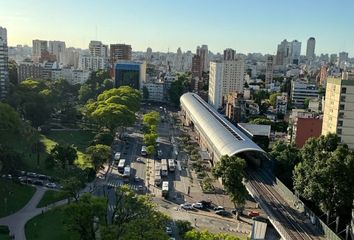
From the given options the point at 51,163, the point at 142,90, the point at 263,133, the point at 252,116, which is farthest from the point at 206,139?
the point at 142,90

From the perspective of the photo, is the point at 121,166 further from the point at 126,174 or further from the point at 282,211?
the point at 282,211

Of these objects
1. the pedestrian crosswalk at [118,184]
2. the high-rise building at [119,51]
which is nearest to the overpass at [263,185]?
the pedestrian crosswalk at [118,184]

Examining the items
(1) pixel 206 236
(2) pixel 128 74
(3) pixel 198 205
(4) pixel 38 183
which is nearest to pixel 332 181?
(3) pixel 198 205

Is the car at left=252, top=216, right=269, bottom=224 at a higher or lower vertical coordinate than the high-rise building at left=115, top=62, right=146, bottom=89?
lower

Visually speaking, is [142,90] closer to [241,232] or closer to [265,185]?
[265,185]

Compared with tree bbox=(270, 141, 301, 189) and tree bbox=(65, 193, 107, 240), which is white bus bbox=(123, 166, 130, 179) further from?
tree bbox=(65, 193, 107, 240)

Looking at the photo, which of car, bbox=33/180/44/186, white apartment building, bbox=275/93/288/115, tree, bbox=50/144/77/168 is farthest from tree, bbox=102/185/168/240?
white apartment building, bbox=275/93/288/115

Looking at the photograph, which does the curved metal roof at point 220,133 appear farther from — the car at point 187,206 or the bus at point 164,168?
the car at point 187,206
